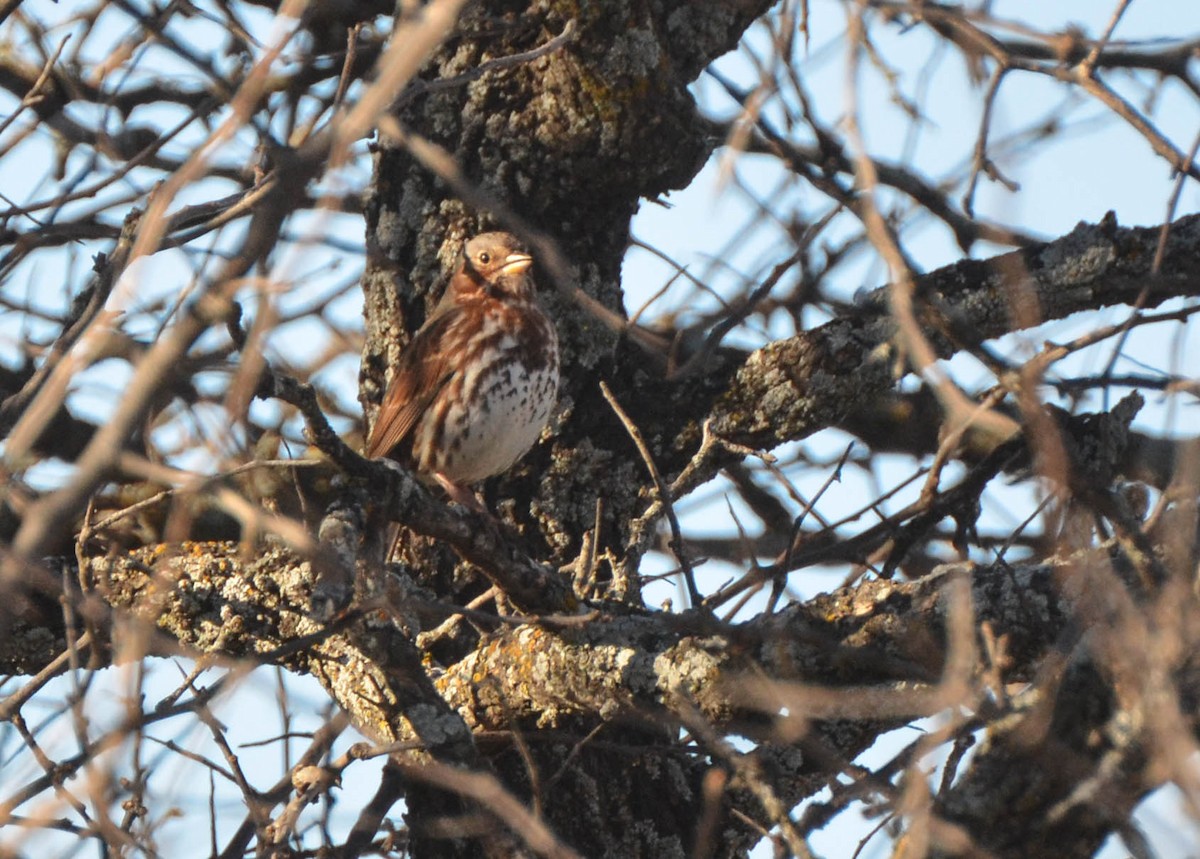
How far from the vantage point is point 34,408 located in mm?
1812

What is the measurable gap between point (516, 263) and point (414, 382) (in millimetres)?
736

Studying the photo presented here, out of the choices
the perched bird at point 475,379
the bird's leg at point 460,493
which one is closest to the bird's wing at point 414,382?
the perched bird at point 475,379

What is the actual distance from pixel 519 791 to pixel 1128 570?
2.02 metres

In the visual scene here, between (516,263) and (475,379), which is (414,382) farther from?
(516,263)

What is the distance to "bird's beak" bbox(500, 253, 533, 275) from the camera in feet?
18.2

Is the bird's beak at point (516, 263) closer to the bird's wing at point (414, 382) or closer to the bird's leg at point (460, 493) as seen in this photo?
the bird's wing at point (414, 382)

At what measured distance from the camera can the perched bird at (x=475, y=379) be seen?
504cm

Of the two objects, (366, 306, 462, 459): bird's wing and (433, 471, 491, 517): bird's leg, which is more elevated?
(366, 306, 462, 459): bird's wing

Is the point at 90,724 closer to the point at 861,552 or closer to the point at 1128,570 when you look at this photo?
the point at 1128,570

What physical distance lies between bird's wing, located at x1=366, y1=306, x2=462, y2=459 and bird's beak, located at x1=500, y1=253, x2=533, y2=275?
11.9 inches

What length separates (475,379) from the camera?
5641 millimetres

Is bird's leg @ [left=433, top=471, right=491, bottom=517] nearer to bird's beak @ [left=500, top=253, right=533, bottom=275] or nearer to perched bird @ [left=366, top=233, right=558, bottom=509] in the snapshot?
perched bird @ [left=366, top=233, right=558, bottom=509]

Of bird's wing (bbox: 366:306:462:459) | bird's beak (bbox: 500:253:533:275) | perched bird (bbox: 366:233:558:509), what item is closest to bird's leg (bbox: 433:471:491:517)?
perched bird (bbox: 366:233:558:509)

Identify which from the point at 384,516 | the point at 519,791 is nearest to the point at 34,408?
the point at 384,516
